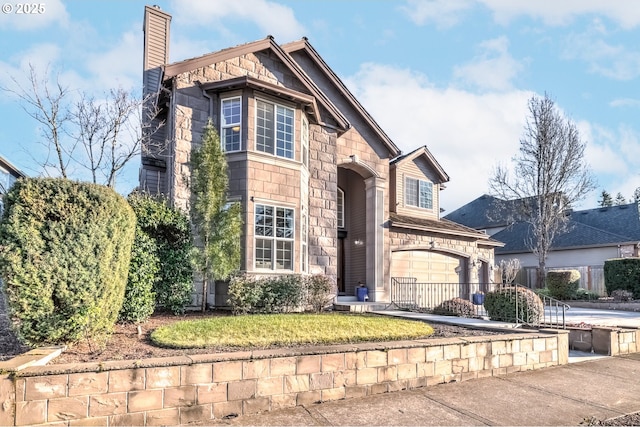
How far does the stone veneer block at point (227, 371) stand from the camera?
16.7 ft

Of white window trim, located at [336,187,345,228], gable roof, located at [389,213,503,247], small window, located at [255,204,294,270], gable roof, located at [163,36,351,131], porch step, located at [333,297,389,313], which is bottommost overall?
porch step, located at [333,297,389,313]

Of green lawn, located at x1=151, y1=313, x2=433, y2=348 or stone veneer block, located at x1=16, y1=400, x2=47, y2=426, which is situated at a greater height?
green lawn, located at x1=151, y1=313, x2=433, y2=348

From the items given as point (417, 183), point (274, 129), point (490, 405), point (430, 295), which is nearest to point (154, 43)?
point (274, 129)

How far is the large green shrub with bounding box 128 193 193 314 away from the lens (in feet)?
33.7

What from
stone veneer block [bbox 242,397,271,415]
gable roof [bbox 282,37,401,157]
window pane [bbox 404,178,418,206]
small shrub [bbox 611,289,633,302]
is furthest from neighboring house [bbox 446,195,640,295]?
stone veneer block [bbox 242,397,271,415]

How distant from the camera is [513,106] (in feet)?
87.5

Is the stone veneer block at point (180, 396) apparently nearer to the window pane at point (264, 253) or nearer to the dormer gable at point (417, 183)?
the window pane at point (264, 253)

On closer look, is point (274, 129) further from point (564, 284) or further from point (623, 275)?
point (623, 275)

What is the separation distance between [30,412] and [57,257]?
192 centimetres

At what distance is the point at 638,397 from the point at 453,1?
9175 mm

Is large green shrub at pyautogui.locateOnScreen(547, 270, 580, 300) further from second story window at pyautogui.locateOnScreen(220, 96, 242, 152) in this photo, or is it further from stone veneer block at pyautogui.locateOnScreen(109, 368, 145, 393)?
stone veneer block at pyautogui.locateOnScreen(109, 368, 145, 393)

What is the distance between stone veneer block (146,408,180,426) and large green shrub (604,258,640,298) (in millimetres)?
23721

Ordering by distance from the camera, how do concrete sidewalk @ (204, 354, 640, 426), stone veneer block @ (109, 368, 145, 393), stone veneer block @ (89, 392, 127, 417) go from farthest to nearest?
concrete sidewalk @ (204, 354, 640, 426), stone veneer block @ (109, 368, 145, 393), stone veneer block @ (89, 392, 127, 417)

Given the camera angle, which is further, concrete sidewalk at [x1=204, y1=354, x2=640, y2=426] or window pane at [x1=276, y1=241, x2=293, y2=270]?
window pane at [x1=276, y1=241, x2=293, y2=270]
